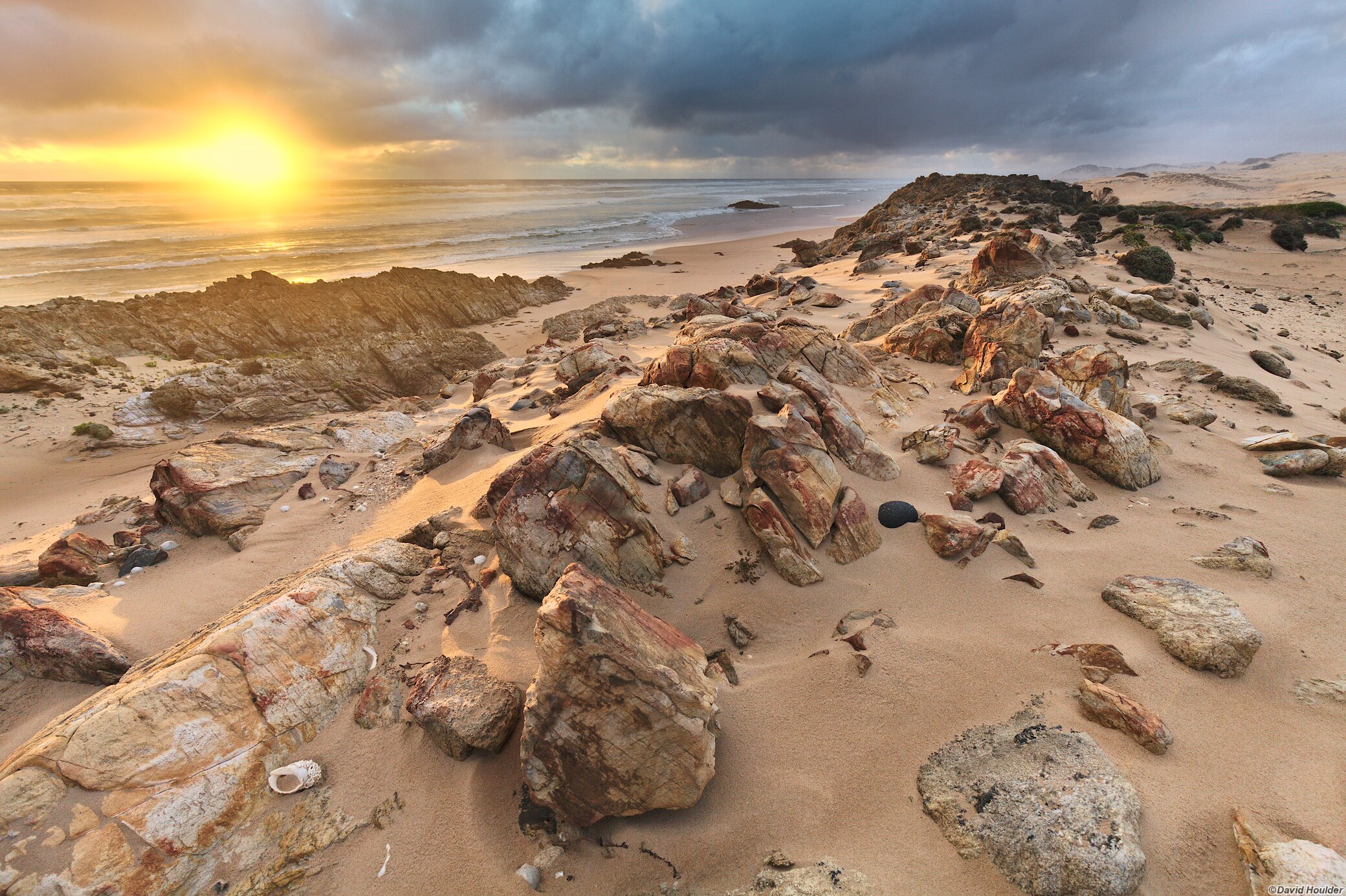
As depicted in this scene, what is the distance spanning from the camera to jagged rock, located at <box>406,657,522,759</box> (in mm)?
3498

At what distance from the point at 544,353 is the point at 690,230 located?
32.9m

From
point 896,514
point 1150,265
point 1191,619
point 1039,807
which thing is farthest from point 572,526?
point 1150,265

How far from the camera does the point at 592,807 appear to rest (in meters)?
3.13

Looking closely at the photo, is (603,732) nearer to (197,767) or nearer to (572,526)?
(572,526)

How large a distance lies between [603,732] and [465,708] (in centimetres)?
113

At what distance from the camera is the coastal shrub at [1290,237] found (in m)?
23.6

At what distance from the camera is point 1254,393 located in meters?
7.83

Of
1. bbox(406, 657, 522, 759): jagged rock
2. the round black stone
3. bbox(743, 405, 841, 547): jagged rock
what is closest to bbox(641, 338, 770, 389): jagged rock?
bbox(743, 405, 841, 547): jagged rock

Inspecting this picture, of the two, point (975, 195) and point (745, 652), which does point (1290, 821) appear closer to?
point (745, 652)

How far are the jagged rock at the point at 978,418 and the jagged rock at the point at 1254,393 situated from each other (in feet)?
14.6

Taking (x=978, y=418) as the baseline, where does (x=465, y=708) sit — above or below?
below

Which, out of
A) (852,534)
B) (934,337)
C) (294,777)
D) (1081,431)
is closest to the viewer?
(294,777)

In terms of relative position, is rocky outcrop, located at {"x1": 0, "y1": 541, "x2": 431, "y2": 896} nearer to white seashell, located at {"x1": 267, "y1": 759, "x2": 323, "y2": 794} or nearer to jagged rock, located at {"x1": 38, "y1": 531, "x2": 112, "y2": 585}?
white seashell, located at {"x1": 267, "y1": 759, "x2": 323, "y2": 794}

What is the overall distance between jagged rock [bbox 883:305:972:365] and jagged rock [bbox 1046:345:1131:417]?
171 centimetres
